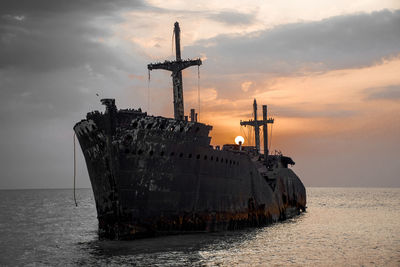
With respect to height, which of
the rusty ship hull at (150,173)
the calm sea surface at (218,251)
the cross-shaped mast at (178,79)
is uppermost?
the cross-shaped mast at (178,79)

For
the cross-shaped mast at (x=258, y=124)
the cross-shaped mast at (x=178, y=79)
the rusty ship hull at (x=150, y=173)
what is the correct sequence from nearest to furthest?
the rusty ship hull at (x=150, y=173), the cross-shaped mast at (x=178, y=79), the cross-shaped mast at (x=258, y=124)

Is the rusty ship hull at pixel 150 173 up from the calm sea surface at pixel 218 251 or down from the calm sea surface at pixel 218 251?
up

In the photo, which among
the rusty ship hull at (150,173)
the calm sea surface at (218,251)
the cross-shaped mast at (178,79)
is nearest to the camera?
the calm sea surface at (218,251)

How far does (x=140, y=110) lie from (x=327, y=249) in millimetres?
11506

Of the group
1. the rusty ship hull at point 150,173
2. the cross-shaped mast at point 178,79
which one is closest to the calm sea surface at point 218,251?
the rusty ship hull at point 150,173

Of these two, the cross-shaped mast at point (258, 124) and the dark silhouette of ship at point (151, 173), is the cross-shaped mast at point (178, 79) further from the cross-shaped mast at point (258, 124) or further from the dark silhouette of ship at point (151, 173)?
the cross-shaped mast at point (258, 124)

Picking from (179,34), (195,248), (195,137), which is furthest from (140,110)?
(179,34)

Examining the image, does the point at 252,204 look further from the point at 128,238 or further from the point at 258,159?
the point at 258,159

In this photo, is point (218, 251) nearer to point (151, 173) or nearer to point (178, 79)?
point (151, 173)

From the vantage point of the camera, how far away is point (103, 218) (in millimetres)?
20812

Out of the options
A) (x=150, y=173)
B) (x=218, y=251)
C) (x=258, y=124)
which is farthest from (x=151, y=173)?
(x=258, y=124)

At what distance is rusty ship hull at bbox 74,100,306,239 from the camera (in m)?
19.8

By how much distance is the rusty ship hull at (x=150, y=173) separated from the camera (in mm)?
19844

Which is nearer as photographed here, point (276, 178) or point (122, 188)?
point (122, 188)
